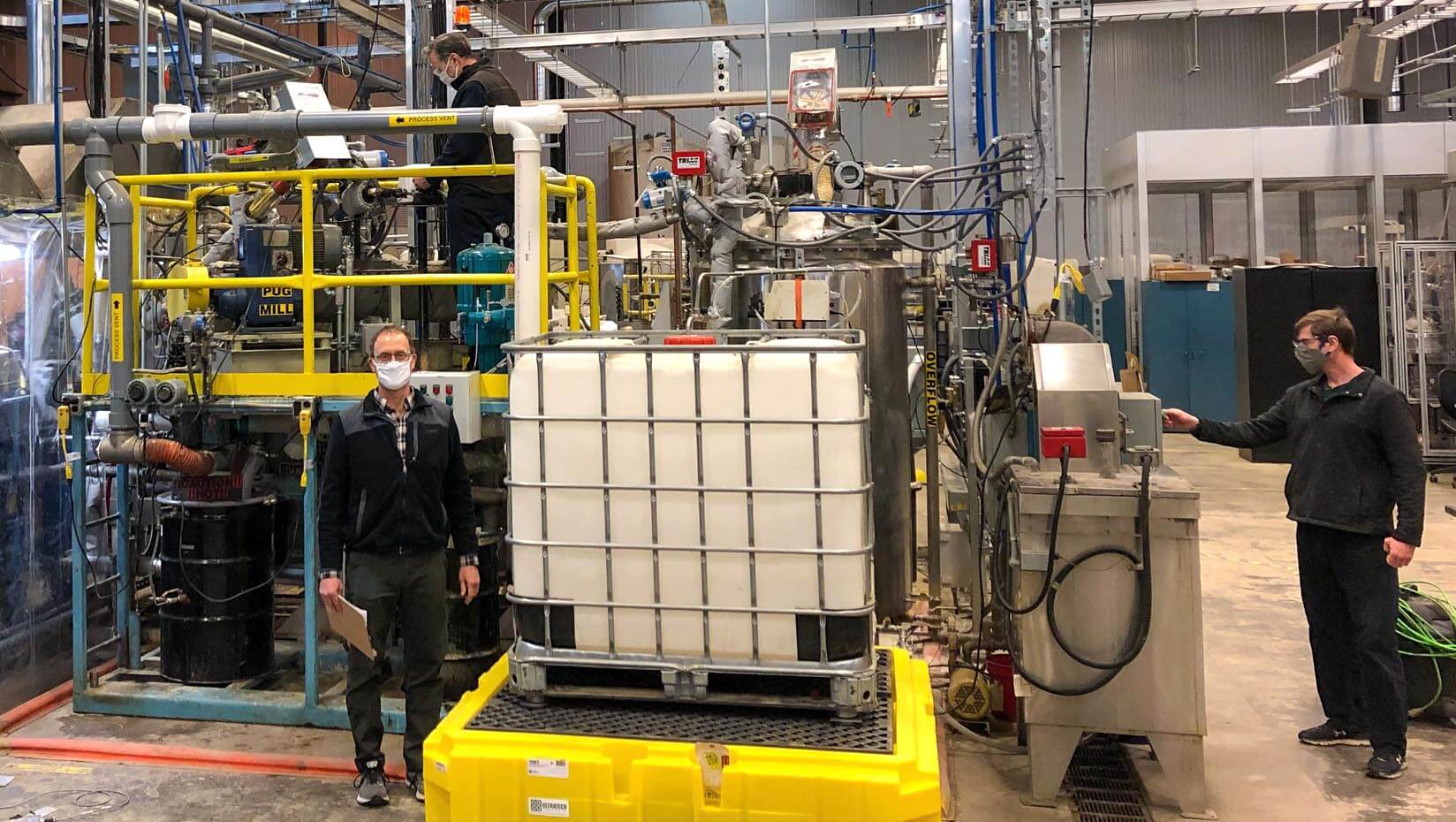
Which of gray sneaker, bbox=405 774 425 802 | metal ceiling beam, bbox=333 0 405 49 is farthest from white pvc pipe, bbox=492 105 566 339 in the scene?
metal ceiling beam, bbox=333 0 405 49

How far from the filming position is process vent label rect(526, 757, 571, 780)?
2.34 metres

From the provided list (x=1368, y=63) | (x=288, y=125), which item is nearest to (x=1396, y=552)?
(x=288, y=125)

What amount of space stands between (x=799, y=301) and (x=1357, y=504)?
2262 mm

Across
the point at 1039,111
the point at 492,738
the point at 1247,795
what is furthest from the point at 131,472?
the point at 1247,795

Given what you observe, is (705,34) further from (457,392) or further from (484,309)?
(457,392)

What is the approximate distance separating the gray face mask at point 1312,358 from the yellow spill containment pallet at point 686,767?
7.47ft

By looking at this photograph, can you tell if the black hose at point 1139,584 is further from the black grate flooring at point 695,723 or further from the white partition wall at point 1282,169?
the white partition wall at point 1282,169

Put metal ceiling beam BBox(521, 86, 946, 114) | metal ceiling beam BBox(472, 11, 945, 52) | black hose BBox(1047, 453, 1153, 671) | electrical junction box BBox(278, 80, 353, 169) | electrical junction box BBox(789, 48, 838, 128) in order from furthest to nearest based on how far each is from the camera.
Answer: metal ceiling beam BBox(521, 86, 946, 114)
metal ceiling beam BBox(472, 11, 945, 52)
electrical junction box BBox(789, 48, 838, 128)
electrical junction box BBox(278, 80, 353, 169)
black hose BBox(1047, 453, 1153, 671)

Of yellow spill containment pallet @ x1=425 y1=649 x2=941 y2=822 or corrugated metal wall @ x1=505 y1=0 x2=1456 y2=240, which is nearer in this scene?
yellow spill containment pallet @ x1=425 y1=649 x2=941 y2=822

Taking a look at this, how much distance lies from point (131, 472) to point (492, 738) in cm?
349

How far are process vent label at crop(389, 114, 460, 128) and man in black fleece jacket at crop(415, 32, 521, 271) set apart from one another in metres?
0.47

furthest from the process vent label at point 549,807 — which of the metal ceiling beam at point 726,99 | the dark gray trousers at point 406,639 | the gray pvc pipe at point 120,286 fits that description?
the metal ceiling beam at point 726,99

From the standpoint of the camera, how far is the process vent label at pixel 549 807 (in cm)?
234

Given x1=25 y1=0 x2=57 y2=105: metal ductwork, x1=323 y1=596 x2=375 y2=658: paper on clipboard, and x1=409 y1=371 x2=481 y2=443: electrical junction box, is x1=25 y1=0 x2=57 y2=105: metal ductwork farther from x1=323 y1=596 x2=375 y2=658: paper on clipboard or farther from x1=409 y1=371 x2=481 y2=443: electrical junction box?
x1=323 y1=596 x2=375 y2=658: paper on clipboard
